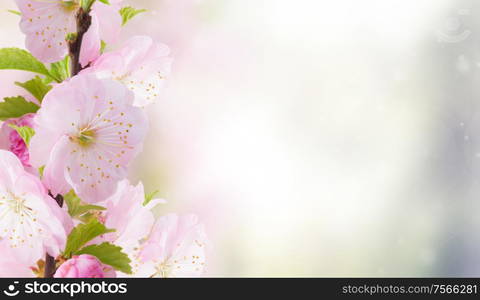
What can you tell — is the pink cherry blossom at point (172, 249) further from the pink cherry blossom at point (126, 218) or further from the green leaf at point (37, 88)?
the green leaf at point (37, 88)

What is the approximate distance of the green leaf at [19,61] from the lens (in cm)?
38

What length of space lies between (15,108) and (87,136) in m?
0.06

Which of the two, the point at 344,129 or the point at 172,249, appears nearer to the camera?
the point at 172,249

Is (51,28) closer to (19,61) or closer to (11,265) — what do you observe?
(19,61)

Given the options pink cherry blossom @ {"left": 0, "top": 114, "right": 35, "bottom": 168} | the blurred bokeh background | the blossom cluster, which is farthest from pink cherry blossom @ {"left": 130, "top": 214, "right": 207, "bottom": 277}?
the blurred bokeh background

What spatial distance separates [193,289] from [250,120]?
115cm

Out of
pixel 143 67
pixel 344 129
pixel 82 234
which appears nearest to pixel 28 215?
pixel 82 234

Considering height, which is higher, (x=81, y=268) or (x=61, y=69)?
(x=61, y=69)

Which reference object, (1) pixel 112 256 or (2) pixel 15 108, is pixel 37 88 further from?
(1) pixel 112 256

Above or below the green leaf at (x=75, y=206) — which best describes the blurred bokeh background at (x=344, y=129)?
above

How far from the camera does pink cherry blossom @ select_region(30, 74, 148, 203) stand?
0.35m

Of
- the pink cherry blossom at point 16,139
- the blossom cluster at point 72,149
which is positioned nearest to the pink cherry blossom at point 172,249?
the blossom cluster at point 72,149

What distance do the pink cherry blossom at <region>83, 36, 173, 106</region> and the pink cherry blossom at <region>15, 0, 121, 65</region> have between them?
2cm

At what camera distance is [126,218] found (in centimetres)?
43
